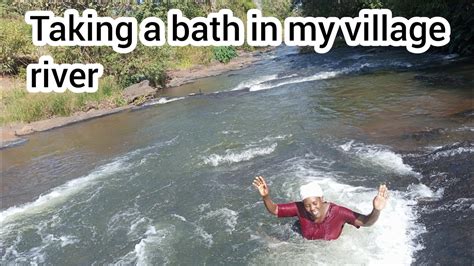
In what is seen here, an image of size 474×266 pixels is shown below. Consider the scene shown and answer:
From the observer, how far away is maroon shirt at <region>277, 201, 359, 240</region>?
646 centimetres

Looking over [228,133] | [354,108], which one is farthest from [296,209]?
[354,108]

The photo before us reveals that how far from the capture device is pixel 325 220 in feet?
21.6

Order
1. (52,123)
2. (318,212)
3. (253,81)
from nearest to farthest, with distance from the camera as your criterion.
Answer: (318,212)
(52,123)
(253,81)

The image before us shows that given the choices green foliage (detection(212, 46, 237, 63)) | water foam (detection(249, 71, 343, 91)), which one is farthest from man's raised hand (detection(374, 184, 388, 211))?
green foliage (detection(212, 46, 237, 63))

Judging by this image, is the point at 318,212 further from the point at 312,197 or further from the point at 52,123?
the point at 52,123

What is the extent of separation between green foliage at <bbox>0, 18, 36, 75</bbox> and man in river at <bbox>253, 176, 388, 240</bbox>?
2334 centimetres

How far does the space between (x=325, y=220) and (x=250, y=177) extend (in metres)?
4.14

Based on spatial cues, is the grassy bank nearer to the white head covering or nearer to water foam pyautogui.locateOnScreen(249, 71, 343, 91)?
water foam pyautogui.locateOnScreen(249, 71, 343, 91)

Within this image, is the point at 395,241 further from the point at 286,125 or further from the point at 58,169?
the point at 58,169

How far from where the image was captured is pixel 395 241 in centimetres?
720

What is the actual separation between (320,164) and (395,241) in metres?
3.66

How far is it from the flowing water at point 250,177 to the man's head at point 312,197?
1084 millimetres


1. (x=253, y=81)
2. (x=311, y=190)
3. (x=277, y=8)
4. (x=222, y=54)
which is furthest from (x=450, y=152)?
(x=277, y=8)

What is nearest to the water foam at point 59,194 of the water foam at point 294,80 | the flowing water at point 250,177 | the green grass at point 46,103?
the flowing water at point 250,177
